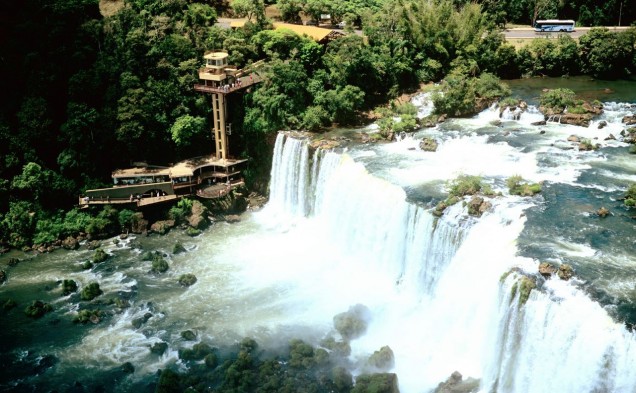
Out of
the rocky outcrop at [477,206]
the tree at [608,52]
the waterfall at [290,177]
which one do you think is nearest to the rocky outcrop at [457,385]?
the rocky outcrop at [477,206]

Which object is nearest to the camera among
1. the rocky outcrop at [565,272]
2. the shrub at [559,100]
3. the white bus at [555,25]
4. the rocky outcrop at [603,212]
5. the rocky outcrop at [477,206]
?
the rocky outcrop at [565,272]

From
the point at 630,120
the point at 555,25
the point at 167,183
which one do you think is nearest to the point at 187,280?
the point at 167,183

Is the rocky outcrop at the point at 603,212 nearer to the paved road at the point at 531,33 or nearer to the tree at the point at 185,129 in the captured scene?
the tree at the point at 185,129

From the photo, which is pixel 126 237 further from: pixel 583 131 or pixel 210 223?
pixel 583 131

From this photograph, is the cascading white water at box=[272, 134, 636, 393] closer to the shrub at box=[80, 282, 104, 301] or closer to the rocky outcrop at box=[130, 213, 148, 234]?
the rocky outcrop at box=[130, 213, 148, 234]

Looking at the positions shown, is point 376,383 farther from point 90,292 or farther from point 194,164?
point 194,164
